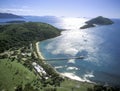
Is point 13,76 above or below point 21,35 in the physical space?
below

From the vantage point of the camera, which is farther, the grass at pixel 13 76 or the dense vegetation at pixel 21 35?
the dense vegetation at pixel 21 35

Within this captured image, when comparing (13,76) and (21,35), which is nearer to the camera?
(13,76)

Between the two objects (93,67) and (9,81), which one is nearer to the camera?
(9,81)

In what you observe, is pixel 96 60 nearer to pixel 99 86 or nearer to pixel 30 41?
pixel 99 86


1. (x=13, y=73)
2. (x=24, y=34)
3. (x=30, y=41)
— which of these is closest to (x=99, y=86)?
(x=13, y=73)

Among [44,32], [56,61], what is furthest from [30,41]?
[56,61]

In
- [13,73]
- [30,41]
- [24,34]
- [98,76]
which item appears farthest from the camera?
[24,34]

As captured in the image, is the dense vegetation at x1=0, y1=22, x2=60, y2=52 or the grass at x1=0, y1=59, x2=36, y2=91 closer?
the grass at x1=0, y1=59, x2=36, y2=91

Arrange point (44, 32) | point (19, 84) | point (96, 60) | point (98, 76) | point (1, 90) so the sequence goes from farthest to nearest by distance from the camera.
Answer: point (44, 32), point (96, 60), point (98, 76), point (19, 84), point (1, 90)
